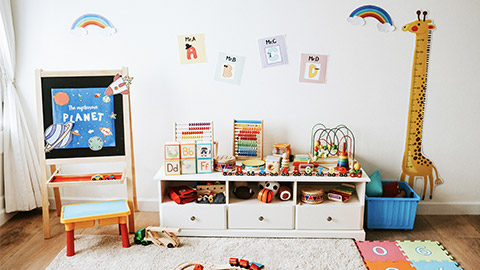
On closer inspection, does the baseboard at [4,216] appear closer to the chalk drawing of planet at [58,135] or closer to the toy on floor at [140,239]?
the chalk drawing of planet at [58,135]

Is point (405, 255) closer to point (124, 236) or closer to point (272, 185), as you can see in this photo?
point (272, 185)

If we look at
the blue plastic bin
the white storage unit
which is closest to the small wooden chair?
the white storage unit

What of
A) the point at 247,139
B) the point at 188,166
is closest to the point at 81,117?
the point at 188,166

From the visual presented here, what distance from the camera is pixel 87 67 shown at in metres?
2.84

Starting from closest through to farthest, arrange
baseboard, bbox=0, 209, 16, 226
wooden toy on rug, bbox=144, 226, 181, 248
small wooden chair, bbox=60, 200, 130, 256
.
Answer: small wooden chair, bbox=60, 200, 130, 256 < wooden toy on rug, bbox=144, 226, 181, 248 < baseboard, bbox=0, 209, 16, 226

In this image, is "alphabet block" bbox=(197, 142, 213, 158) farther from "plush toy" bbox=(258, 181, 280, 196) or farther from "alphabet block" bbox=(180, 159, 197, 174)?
"plush toy" bbox=(258, 181, 280, 196)

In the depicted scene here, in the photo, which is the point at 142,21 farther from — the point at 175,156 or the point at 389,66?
the point at 389,66

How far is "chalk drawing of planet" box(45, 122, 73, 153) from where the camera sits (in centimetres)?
250

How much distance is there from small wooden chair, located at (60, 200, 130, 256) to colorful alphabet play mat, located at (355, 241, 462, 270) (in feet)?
4.66

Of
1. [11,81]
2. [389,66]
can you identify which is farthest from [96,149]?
[389,66]

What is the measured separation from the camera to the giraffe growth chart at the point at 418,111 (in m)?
2.70

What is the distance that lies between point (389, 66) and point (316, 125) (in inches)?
24.9

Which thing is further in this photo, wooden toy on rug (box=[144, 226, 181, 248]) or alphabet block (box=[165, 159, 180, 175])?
alphabet block (box=[165, 159, 180, 175])

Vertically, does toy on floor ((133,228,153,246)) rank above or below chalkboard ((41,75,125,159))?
below
